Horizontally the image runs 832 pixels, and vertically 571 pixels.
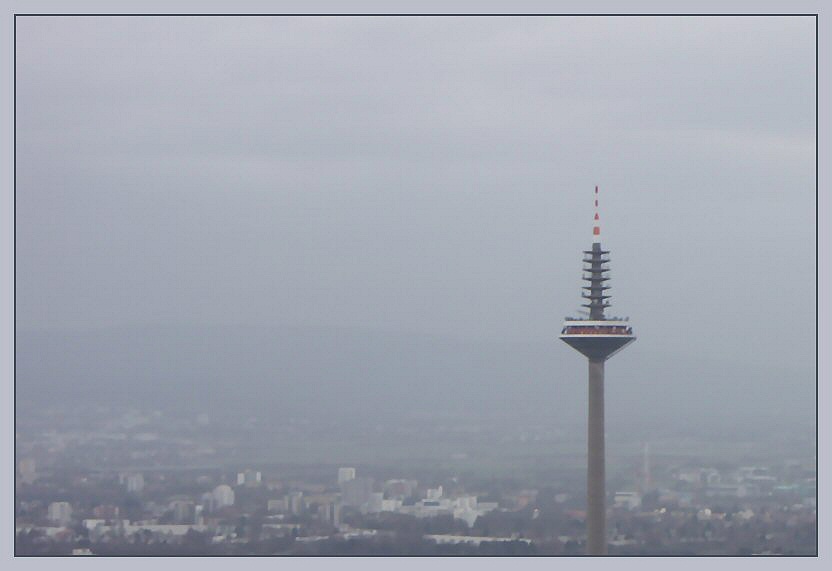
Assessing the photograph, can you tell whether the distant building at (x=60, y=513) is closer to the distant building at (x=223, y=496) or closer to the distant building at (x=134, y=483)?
the distant building at (x=134, y=483)

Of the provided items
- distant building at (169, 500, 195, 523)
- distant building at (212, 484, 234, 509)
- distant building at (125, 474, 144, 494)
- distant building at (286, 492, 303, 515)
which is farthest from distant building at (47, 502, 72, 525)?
distant building at (286, 492, 303, 515)

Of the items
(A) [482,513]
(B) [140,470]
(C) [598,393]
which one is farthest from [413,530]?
(B) [140,470]

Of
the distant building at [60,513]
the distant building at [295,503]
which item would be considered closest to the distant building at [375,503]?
the distant building at [295,503]

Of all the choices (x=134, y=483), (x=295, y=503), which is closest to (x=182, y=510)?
(x=134, y=483)

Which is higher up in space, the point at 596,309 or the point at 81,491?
the point at 596,309

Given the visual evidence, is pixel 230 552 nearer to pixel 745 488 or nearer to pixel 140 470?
pixel 140 470

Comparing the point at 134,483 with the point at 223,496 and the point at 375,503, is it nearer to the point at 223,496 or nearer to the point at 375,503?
the point at 223,496
